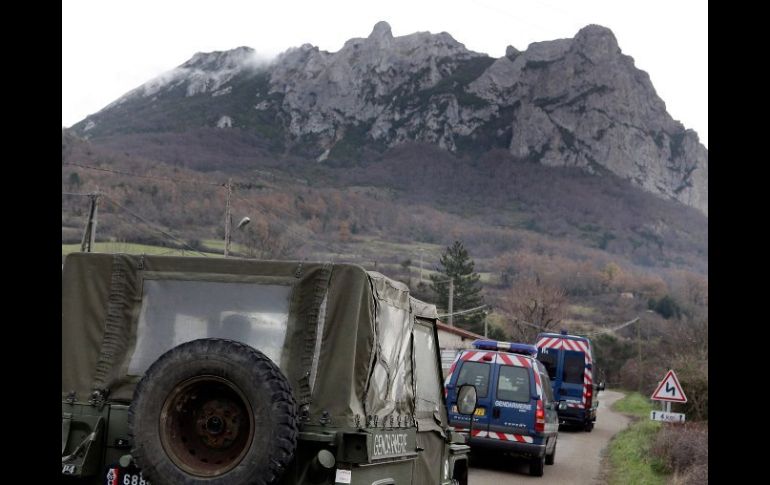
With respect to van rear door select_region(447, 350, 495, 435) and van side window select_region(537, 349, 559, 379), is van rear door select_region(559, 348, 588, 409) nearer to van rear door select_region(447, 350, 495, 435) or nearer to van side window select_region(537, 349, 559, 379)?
van side window select_region(537, 349, 559, 379)

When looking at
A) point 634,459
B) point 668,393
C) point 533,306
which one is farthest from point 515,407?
point 533,306

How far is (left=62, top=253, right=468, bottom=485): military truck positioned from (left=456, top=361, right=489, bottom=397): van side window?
977cm

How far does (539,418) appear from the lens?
15.3 metres

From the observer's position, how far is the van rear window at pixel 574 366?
89.2ft

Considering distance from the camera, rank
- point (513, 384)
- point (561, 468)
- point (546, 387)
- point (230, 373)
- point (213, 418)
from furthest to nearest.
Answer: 1. point (561, 468)
2. point (546, 387)
3. point (513, 384)
4. point (213, 418)
5. point (230, 373)

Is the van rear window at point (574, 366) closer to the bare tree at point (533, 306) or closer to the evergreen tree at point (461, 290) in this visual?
the bare tree at point (533, 306)

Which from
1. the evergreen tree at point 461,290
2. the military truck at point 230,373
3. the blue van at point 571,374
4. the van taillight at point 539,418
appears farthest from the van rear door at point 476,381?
the evergreen tree at point 461,290

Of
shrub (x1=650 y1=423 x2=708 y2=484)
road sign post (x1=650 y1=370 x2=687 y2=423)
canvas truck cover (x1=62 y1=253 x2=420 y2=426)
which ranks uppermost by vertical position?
canvas truck cover (x1=62 y1=253 x2=420 y2=426)

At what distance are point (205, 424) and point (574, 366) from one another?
23548 millimetres

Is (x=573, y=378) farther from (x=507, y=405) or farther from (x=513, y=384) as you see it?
(x=507, y=405)

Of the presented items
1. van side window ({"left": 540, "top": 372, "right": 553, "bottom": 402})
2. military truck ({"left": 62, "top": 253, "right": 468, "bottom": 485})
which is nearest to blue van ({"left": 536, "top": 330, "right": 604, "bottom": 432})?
van side window ({"left": 540, "top": 372, "right": 553, "bottom": 402})

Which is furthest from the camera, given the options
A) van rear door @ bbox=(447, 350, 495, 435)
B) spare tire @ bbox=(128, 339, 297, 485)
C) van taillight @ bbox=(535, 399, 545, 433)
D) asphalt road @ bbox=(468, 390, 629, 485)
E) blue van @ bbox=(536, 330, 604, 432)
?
blue van @ bbox=(536, 330, 604, 432)

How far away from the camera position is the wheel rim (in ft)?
15.6
